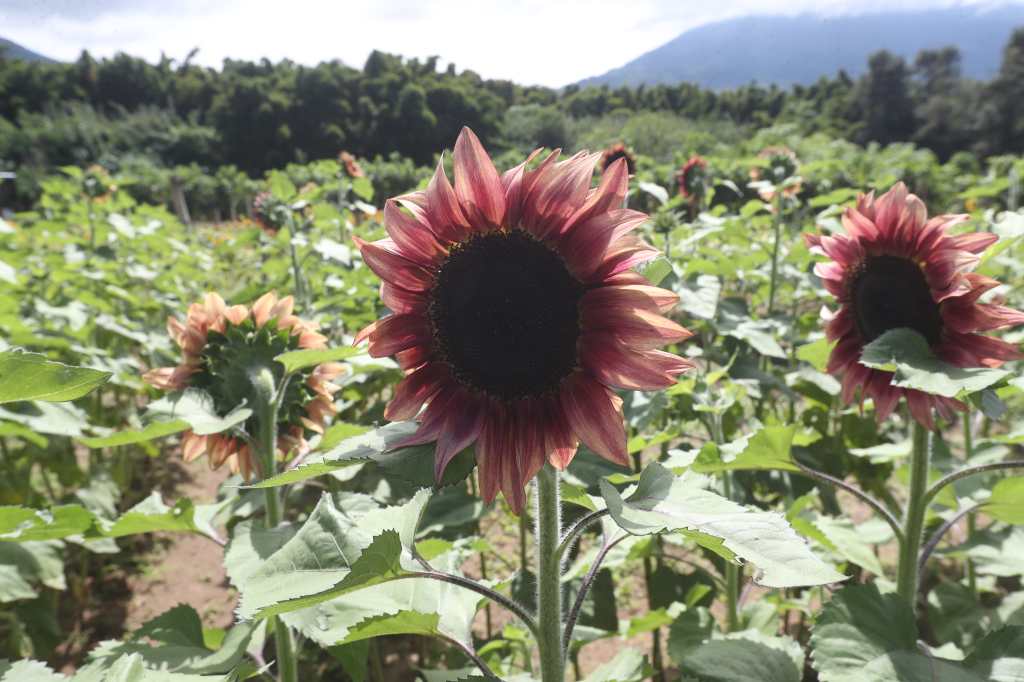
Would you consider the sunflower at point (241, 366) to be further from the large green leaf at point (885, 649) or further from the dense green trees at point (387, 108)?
the dense green trees at point (387, 108)

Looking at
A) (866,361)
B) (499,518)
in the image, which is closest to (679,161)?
(499,518)

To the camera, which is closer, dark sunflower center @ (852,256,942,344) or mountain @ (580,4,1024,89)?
dark sunflower center @ (852,256,942,344)

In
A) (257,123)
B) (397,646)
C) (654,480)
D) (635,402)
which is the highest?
(257,123)

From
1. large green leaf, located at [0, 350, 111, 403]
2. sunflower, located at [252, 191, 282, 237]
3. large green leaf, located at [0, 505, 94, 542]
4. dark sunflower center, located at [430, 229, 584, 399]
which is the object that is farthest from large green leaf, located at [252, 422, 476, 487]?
sunflower, located at [252, 191, 282, 237]

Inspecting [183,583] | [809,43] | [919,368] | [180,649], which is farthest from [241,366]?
[809,43]

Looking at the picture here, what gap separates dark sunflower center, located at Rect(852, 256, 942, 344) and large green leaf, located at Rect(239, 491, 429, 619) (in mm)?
977

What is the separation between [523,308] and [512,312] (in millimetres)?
16

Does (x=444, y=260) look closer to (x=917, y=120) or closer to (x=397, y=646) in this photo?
(x=397, y=646)

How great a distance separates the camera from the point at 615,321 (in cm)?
81

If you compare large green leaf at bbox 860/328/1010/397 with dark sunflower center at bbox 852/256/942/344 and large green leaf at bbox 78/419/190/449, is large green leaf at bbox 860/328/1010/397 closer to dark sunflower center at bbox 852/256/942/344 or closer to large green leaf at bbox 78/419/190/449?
dark sunflower center at bbox 852/256/942/344

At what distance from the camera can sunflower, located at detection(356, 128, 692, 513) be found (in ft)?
2.65

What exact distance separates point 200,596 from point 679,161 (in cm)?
452

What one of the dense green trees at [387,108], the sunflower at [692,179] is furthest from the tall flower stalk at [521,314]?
the dense green trees at [387,108]

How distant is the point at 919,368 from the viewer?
1063 mm
